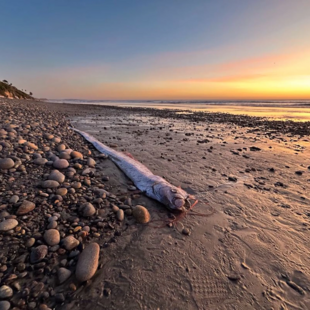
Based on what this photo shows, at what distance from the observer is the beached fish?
11.7 feet

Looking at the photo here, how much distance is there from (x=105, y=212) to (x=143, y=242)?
0.88 m

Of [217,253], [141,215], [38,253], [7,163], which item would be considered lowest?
[217,253]

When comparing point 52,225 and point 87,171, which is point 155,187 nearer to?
Answer: point 87,171

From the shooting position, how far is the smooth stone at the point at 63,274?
2.08 metres

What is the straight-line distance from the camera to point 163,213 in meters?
3.49

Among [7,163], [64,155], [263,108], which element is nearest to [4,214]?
[7,163]

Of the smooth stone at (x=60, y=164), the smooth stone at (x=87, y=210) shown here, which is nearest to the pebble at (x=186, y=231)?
the smooth stone at (x=87, y=210)

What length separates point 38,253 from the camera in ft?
7.52

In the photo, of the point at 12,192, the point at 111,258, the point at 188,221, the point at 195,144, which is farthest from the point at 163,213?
the point at 195,144

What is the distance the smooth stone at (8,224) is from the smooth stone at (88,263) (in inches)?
40.9

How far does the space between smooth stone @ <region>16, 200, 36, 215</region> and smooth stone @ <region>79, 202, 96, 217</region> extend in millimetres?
700

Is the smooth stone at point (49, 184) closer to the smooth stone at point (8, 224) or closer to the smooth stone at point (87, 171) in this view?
the smooth stone at point (87, 171)

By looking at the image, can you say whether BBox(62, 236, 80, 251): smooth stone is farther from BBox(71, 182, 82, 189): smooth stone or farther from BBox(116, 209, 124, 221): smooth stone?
BBox(71, 182, 82, 189): smooth stone

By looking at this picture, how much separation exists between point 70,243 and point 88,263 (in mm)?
424
